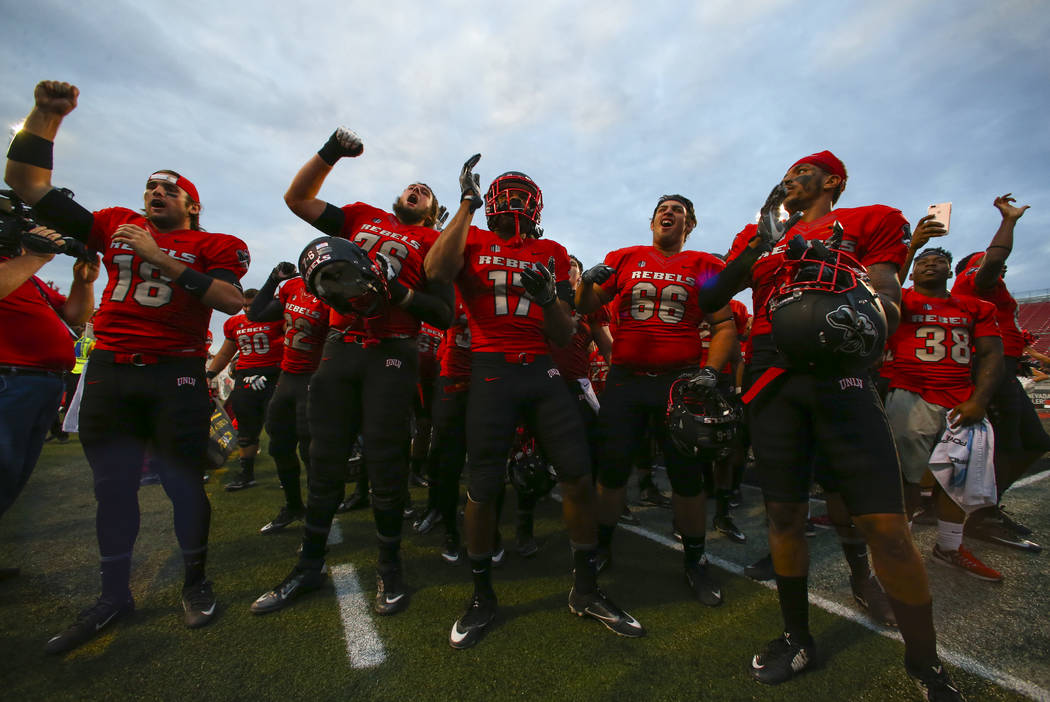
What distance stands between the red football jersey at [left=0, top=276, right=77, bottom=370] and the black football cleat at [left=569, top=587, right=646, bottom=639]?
3749 millimetres

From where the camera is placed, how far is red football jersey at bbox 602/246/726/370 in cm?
339

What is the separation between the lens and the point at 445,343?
4539 millimetres

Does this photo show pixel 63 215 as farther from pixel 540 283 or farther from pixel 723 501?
pixel 723 501

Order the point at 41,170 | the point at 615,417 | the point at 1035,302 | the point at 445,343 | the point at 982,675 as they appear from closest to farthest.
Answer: the point at 982,675 → the point at 41,170 → the point at 615,417 → the point at 445,343 → the point at 1035,302

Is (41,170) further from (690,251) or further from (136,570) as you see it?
(690,251)

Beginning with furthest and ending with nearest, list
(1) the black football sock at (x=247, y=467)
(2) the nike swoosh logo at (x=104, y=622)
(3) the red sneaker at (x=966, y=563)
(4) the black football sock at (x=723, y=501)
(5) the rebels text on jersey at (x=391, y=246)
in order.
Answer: (1) the black football sock at (x=247, y=467) < (4) the black football sock at (x=723, y=501) < (3) the red sneaker at (x=966, y=563) < (5) the rebels text on jersey at (x=391, y=246) < (2) the nike swoosh logo at (x=104, y=622)

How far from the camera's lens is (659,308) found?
3475 mm

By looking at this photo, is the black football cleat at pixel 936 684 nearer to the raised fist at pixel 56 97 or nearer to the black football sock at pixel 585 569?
the black football sock at pixel 585 569

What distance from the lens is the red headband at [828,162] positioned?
290 cm

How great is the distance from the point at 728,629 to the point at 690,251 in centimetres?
270

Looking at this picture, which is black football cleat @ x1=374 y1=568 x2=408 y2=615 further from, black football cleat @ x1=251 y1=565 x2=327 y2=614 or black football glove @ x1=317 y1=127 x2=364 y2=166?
black football glove @ x1=317 y1=127 x2=364 y2=166

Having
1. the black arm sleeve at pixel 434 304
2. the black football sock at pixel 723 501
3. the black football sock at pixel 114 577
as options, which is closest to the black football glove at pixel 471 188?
the black arm sleeve at pixel 434 304

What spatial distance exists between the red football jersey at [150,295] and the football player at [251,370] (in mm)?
3026

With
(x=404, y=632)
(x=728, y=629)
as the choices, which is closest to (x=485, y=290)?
(x=404, y=632)
